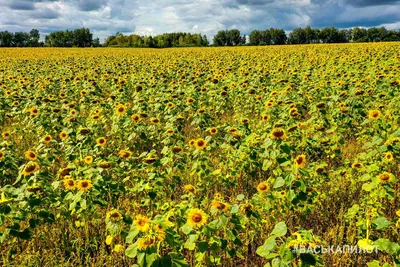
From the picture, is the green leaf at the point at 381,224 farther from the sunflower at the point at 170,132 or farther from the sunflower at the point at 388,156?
the sunflower at the point at 170,132

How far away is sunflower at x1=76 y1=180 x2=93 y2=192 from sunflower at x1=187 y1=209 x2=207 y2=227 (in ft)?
4.18

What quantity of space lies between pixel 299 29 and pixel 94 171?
10077 centimetres

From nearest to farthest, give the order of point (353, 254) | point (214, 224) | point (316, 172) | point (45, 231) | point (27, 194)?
1. point (214, 224)
2. point (27, 194)
3. point (353, 254)
4. point (45, 231)
5. point (316, 172)

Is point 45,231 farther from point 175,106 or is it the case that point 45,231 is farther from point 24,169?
point 175,106

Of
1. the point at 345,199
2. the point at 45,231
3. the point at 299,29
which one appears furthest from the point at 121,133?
the point at 299,29

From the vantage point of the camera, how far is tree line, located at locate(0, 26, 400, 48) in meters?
80.3

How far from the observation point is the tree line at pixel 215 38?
80.3m

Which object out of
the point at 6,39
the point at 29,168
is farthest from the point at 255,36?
the point at 29,168

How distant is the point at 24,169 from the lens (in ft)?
10.9

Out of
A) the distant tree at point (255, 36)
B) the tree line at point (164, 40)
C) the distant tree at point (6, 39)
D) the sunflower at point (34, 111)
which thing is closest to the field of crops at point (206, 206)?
the sunflower at point (34, 111)

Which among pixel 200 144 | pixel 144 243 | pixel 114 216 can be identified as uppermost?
pixel 200 144

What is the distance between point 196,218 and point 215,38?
96.2 meters

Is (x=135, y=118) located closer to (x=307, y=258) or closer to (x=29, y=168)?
(x=29, y=168)

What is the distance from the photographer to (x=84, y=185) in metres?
3.09
